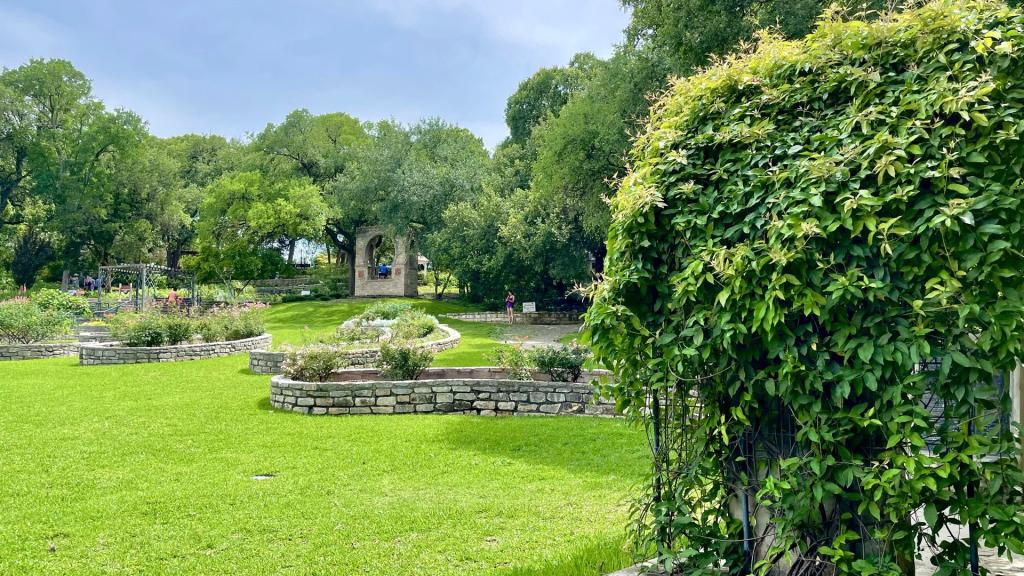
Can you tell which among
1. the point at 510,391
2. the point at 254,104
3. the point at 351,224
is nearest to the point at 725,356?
the point at 510,391

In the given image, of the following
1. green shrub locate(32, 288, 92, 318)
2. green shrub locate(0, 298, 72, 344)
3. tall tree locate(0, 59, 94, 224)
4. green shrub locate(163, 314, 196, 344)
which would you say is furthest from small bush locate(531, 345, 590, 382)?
tall tree locate(0, 59, 94, 224)

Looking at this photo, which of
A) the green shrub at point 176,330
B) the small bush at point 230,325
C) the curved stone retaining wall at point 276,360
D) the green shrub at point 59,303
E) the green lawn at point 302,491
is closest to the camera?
the green lawn at point 302,491

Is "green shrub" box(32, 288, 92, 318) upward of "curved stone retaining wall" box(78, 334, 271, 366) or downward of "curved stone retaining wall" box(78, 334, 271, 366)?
upward

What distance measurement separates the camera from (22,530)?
5.06 meters

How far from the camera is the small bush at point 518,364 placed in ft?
35.7

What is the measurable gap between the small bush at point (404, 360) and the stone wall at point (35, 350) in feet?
42.4

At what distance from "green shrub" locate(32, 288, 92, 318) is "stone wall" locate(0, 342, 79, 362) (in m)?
2.65

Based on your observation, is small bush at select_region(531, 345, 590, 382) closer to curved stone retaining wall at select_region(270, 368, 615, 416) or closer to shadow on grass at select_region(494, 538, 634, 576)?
curved stone retaining wall at select_region(270, 368, 615, 416)

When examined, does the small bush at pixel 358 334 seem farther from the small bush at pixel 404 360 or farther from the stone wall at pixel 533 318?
the stone wall at pixel 533 318

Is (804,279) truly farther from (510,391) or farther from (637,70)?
(637,70)

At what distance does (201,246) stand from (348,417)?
37.3 metres

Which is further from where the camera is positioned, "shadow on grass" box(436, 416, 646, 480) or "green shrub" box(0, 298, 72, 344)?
"green shrub" box(0, 298, 72, 344)

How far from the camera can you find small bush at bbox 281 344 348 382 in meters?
11.0

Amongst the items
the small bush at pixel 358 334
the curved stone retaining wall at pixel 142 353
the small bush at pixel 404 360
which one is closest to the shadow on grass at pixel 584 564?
the small bush at pixel 404 360
